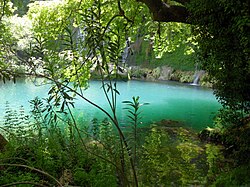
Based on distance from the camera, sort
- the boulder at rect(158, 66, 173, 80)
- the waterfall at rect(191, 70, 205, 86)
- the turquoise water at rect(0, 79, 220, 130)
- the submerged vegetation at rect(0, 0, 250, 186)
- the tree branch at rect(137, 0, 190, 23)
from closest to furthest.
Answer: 1. the submerged vegetation at rect(0, 0, 250, 186)
2. the tree branch at rect(137, 0, 190, 23)
3. the turquoise water at rect(0, 79, 220, 130)
4. the waterfall at rect(191, 70, 205, 86)
5. the boulder at rect(158, 66, 173, 80)

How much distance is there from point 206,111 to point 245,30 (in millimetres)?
12157

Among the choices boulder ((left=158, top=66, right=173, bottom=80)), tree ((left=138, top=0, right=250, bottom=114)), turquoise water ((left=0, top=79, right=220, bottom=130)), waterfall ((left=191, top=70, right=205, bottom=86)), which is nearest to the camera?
tree ((left=138, top=0, right=250, bottom=114))

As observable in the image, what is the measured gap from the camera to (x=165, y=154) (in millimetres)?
7617

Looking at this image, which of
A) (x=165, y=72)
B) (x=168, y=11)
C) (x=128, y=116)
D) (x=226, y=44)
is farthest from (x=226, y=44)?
(x=165, y=72)

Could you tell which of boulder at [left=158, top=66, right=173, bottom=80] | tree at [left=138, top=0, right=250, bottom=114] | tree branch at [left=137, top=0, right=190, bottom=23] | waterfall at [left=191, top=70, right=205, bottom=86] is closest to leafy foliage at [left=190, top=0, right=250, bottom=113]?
tree at [left=138, top=0, right=250, bottom=114]

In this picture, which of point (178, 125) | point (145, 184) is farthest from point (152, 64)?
point (145, 184)

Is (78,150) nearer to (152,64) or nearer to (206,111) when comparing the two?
(206,111)

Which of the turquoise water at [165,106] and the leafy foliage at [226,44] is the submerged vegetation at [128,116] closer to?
the leafy foliage at [226,44]

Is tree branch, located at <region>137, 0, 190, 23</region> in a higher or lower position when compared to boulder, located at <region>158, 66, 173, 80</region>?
higher

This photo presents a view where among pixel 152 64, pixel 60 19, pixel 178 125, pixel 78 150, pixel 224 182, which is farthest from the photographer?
pixel 152 64

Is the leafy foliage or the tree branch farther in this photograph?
the tree branch

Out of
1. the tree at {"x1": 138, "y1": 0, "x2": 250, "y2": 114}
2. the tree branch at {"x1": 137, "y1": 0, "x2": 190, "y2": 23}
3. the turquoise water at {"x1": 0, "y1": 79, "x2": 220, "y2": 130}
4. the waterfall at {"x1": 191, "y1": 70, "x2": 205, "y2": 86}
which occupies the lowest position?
the turquoise water at {"x1": 0, "y1": 79, "x2": 220, "y2": 130}

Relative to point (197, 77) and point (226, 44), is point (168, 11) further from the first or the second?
point (197, 77)

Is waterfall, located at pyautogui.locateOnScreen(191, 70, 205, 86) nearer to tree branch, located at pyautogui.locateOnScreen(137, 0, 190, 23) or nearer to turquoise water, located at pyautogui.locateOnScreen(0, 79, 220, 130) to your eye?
turquoise water, located at pyautogui.locateOnScreen(0, 79, 220, 130)
